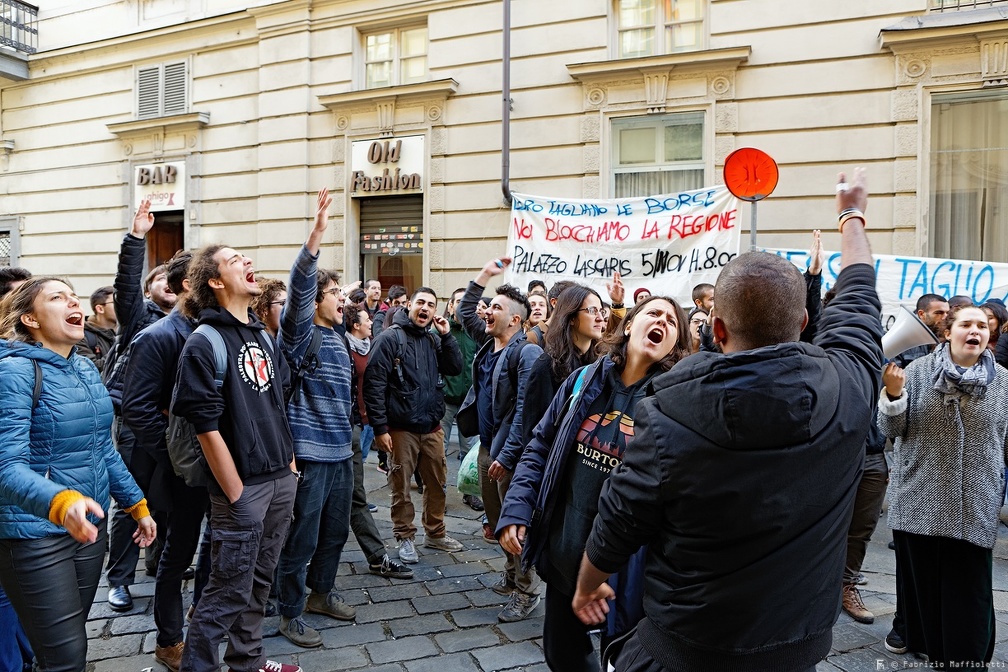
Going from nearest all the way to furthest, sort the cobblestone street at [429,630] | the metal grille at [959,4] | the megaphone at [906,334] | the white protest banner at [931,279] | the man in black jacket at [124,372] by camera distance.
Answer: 1. the megaphone at [906,334]
2. the cobblestone street at [429,630]
3. the man in black jacket at [124,372]
4. the white protest banner at [931,279]
5. the metal grille at [959,4]

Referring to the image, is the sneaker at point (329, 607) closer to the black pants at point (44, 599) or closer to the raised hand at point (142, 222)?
the black pants at point (44, 599)

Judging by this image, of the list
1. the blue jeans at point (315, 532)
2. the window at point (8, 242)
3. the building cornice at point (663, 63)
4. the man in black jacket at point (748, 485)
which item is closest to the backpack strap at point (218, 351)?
the blue jeans at point (315, 532)

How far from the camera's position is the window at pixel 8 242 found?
16797 millimetres

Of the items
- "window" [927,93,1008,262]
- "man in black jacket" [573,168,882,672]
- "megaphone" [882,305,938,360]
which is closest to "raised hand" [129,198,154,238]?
"man in black jacket" [573,168,882,672]

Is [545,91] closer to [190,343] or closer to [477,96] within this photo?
[477,96]

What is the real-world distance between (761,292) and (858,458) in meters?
0.53

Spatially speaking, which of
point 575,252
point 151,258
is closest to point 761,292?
point 575,252

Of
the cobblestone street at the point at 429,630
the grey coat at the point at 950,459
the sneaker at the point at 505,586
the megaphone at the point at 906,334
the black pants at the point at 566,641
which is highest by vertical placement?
the megaphone at the point at 906,334

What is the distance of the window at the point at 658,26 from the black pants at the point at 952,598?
29.3 feet

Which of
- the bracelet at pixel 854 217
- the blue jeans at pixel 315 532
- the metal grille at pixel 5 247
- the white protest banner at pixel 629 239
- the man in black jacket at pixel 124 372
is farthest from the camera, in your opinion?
the metal grille at pixel 5 247

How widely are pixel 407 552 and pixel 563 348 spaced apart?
2209 mm

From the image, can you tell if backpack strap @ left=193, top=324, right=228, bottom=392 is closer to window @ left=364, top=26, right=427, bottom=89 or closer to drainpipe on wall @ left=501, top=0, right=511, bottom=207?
drainpipe on wall @ left=501, top=0, right=511, bottom=207

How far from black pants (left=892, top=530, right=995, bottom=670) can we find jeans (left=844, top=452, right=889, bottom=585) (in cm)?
76

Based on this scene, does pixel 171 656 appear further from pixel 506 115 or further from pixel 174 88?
pixel 174 88
